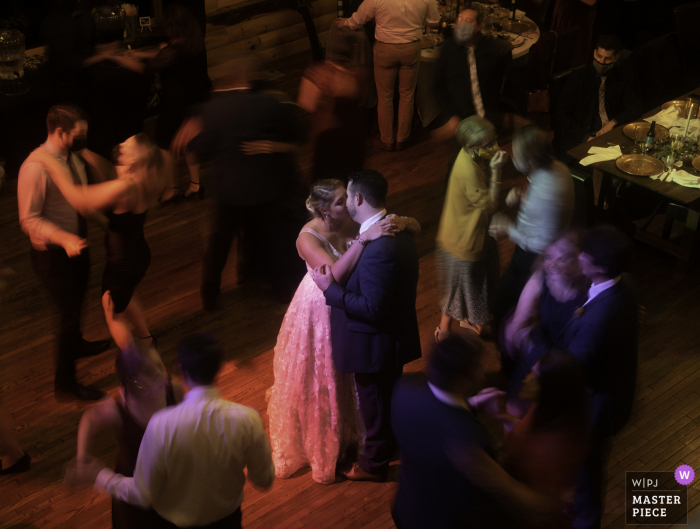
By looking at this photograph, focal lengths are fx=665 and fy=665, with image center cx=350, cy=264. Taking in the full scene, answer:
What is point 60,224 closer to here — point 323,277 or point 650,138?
point 323,277

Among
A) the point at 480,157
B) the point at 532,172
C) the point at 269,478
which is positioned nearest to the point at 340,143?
the point at 480,157

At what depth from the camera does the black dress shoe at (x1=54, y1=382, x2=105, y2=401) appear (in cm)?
376

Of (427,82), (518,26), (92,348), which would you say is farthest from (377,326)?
(518,26)

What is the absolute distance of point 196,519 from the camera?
2287 mm

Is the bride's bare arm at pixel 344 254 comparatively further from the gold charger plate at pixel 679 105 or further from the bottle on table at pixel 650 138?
the gold charger plate at pixel 679 105

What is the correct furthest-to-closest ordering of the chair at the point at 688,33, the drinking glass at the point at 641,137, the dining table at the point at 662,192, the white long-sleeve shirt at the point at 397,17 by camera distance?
the chair at the point at 688,33 < the white long-sleeve shirt at the point at 397,17 < the drinking glass at the point at 641,137 < the dining table at the point at 662,192

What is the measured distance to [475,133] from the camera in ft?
11.2

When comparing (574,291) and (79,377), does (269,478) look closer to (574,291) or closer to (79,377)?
(574,291)

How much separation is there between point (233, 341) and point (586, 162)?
2.68 metres

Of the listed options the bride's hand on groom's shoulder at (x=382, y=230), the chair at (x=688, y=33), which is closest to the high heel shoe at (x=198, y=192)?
the bride's hand on groom's shoulder at (x=382, y=230)

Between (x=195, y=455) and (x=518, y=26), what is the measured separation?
594 centimetres

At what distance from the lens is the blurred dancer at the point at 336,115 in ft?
13.5

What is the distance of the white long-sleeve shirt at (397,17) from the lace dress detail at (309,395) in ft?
10.5

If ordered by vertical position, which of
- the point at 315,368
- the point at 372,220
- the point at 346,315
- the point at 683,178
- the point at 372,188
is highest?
the point at 372,188
